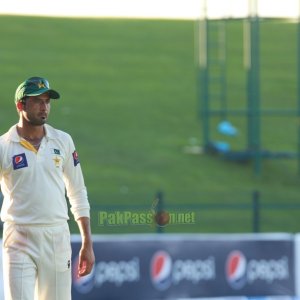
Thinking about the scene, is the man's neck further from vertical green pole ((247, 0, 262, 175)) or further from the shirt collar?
vertical green pole ((247, 0, 262, 175))

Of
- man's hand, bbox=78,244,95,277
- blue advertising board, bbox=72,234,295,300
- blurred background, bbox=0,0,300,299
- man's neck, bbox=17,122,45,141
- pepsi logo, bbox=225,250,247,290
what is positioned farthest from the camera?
blurred background, bbox=0,0,300,299

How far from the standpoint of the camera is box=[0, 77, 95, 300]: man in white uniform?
6.15 metres

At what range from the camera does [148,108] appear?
97.8 feet

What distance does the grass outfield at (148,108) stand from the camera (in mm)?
19859

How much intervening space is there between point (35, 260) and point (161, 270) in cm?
481

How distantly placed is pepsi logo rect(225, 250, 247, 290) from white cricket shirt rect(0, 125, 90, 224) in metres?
4.93

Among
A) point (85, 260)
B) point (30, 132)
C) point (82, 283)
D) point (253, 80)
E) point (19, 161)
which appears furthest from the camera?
point (253, 80)

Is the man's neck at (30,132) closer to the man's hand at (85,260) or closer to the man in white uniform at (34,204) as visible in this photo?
the man in white uniform at (34,204)

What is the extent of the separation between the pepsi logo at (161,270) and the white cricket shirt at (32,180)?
4.66 meters

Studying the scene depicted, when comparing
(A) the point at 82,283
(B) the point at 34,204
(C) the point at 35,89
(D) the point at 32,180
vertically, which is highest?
(C) the point at 35,89

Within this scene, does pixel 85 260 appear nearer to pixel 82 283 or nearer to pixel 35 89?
pixel 35 89

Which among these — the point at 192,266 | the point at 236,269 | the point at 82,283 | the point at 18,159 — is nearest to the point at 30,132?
the point at 18,159

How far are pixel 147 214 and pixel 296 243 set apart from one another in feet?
8.30

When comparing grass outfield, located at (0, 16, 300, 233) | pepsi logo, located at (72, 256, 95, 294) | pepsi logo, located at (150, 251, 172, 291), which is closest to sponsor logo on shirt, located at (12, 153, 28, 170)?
pepsi logo, located at (72, 256, 95, 294)
